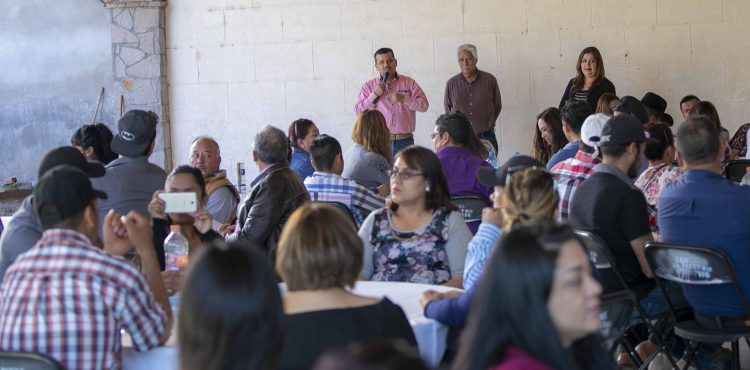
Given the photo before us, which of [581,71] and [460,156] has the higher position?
[581,71]

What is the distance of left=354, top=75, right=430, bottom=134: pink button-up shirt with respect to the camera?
28.8 feet

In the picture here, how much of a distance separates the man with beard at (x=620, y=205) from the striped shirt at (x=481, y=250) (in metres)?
1.05

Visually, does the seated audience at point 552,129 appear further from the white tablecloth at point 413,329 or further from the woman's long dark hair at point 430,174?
the white tablecloth at point 413,329

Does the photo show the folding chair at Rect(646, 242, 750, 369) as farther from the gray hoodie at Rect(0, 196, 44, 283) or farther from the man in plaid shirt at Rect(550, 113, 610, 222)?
the gray hoodie at Rect(0, 196, 44, 283)

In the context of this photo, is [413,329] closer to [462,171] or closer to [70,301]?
[70,301]

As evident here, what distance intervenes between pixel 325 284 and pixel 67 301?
2.27 ft

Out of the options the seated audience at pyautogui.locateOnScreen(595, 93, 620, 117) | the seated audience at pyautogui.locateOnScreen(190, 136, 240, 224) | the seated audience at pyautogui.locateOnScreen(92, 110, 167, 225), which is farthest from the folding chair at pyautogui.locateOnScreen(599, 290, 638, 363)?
the seated audience at pyautogui.locateOnScreen(595, 93, 620, 117)

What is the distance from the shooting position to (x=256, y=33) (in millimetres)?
9891

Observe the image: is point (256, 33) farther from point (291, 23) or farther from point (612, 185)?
point (612, 185)

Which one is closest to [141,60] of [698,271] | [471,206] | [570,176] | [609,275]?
[471,206]

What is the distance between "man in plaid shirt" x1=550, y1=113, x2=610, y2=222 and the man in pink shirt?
357cm

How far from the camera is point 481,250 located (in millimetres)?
3463

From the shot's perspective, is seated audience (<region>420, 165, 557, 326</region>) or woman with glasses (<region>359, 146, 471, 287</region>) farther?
woman with glasses (<region>359, 146, 471, 287</region>)

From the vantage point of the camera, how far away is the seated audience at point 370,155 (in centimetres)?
635
